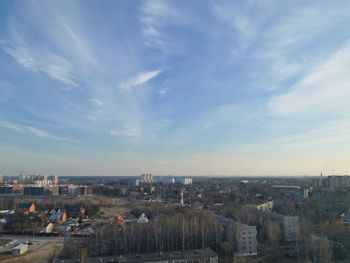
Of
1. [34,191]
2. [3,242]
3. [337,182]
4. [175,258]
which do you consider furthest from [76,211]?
[337,182]

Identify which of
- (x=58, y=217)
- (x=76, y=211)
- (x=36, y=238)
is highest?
(x=76, y=211)

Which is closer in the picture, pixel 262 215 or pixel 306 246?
pixel 306 246

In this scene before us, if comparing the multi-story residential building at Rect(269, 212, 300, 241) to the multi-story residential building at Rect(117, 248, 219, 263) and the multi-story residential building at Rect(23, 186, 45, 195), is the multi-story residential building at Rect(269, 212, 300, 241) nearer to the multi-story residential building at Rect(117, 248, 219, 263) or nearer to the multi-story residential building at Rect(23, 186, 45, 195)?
the multi-story residential building at Rect(117, 248, 219, 263)

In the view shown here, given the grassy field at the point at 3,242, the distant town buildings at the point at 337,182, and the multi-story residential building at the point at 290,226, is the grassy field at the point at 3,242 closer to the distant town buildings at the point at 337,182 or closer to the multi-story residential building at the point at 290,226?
the multi-story residential building at the point at 290,226

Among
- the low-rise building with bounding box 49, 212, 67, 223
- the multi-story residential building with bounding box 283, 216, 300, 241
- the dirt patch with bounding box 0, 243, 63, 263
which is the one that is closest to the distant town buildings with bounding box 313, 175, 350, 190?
the multi-story residential building with bounding box 283, 216, 300, 241

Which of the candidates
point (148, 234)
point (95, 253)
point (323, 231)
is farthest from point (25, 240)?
point (323, 231)

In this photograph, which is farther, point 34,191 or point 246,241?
point 34,191

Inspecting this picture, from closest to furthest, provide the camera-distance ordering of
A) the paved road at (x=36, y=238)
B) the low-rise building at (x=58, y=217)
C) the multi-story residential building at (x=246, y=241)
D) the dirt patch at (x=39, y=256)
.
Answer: the dirt patch at (x=39, y=256), the multi-story residential building at (x=246, y=241), the paved road at (x=36, y=238), the low-rise building at (x=58, y=217)

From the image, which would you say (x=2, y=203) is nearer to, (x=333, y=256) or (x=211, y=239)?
(x=211, y=239)

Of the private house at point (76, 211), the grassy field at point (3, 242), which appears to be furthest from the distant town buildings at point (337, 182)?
the grassy field at point (3, 242)

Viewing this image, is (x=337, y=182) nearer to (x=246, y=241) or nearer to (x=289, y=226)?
(x=289, y=226)

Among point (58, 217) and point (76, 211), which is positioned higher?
point (76, 211)
